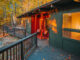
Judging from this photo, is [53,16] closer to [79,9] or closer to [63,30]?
[63,30]

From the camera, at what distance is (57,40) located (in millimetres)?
4598

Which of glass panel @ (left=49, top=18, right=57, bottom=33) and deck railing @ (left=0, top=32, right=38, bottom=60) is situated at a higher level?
glass panel @ (left=49, top=18, right=57, bottom=33)

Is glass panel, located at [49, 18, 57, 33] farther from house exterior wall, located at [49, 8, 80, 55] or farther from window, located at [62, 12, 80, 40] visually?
window, located at [62, 12, 80, 40]

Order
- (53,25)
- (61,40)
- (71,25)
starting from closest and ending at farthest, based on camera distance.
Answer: (71,25)
(61,40)
(53,25)

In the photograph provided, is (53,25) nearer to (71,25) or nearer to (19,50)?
(71,25)

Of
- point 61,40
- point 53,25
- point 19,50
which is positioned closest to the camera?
point 19,50

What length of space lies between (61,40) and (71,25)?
1.12 meters

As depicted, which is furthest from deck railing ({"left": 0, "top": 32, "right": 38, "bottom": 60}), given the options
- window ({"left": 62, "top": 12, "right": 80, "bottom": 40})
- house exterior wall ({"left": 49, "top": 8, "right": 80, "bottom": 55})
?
window ({"left": 62, "top": 12, "right": 80, "bottom": 40})

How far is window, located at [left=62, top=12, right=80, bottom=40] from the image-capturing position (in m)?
3.55

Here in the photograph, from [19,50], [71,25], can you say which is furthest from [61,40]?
[19,50]

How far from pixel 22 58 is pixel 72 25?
3.06m

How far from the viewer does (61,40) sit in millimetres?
4316

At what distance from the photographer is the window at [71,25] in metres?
3.55

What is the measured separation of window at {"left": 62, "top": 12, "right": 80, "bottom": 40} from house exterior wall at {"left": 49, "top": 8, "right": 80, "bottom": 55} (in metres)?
0.20
